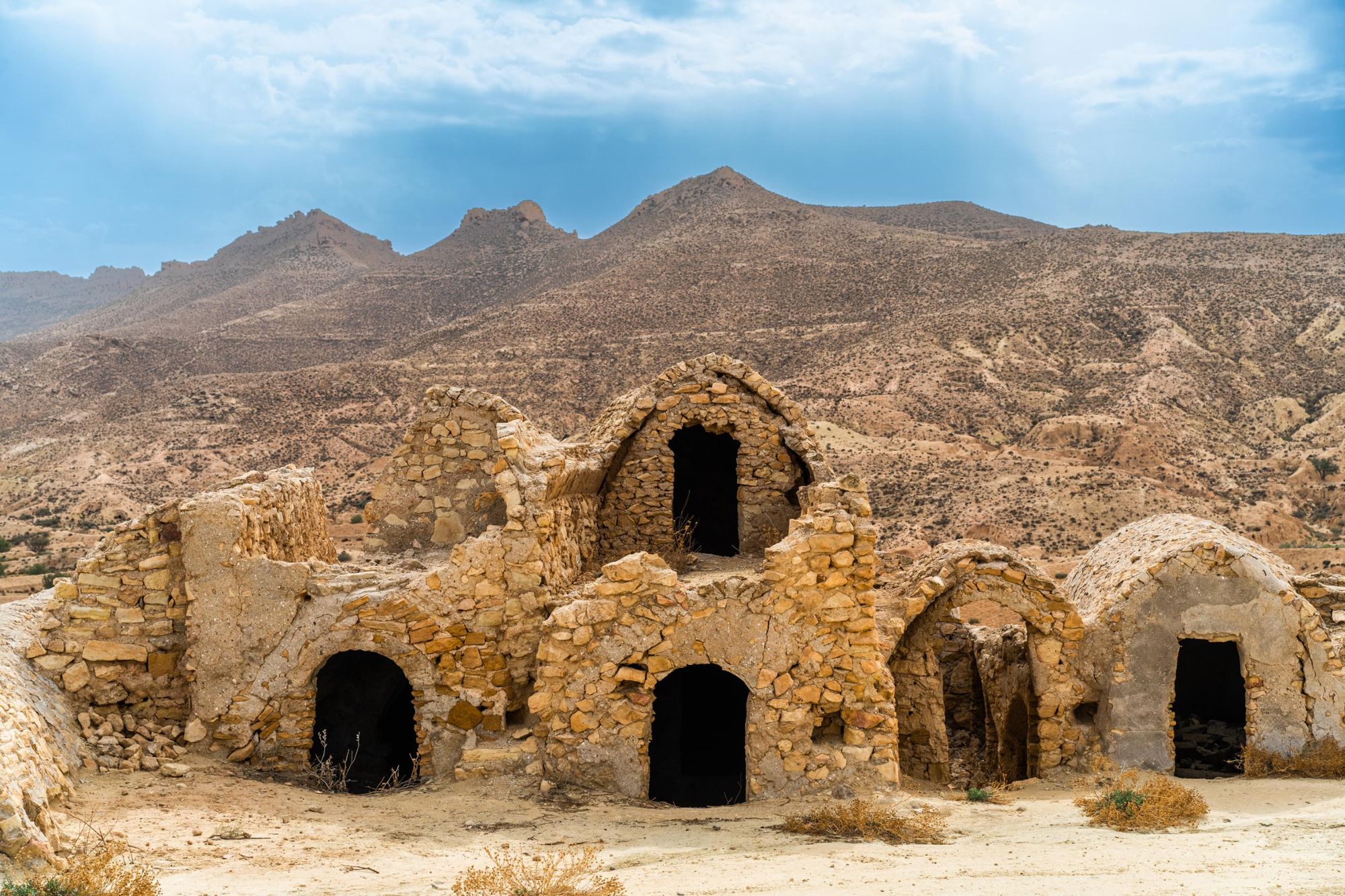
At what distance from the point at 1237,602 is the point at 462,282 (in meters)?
88.5

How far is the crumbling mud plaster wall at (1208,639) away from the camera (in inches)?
404

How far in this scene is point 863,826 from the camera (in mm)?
7766

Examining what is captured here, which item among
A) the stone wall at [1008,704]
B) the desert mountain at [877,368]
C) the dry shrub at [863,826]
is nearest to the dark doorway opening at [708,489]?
the stone wall at [1008,704]

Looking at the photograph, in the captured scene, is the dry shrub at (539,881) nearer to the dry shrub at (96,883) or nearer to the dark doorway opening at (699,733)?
the dry shrub at (96,883)

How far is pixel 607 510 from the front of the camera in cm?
1233

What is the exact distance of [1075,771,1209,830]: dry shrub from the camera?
802cm

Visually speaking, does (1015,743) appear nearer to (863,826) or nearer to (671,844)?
(863,826)

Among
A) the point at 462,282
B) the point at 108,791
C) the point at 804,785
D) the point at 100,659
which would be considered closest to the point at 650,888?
the point at 804,785

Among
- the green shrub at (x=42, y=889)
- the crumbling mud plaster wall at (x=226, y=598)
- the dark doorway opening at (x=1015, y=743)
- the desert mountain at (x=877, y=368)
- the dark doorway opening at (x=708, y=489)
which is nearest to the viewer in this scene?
the green shrub at (x=42, y=889)

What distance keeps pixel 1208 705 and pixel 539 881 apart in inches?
464

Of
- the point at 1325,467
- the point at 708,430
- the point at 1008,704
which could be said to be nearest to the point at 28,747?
the point at 708,430

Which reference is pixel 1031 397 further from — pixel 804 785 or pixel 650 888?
pixel 650 888

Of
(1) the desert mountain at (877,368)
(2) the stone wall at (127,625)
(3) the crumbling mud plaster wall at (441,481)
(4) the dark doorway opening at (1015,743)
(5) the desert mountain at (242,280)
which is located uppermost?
(5) the desert mountain at (242,280)

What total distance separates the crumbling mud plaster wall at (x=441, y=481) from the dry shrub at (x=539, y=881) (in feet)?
17.2
